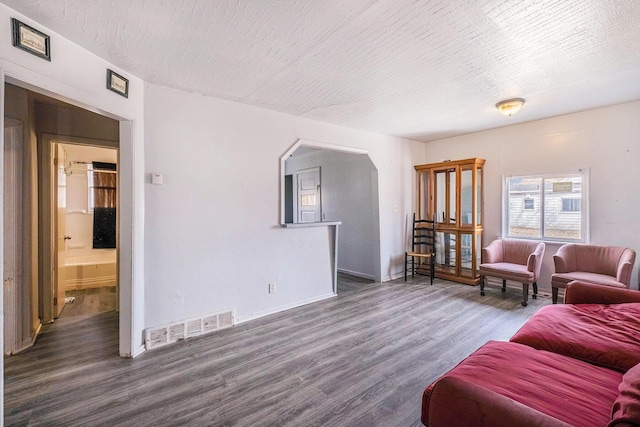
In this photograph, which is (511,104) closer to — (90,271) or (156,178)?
(156,178)

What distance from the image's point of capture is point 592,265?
3.65m

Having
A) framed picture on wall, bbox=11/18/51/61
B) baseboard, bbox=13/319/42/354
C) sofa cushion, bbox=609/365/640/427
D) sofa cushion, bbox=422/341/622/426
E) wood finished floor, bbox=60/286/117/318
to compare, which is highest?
framed picture on wall, bbox=11/18/51/61

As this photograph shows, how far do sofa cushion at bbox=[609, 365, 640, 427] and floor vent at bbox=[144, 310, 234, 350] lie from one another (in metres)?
3.03

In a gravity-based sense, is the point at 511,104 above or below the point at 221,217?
above


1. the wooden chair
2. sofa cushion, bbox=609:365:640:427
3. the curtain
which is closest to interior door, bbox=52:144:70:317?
the curtain

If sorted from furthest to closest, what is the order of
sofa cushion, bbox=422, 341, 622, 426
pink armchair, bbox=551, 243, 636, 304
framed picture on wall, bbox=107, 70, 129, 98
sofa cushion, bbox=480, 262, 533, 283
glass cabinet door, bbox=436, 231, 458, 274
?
1. glass cabinet door, bbox=436, 231, 458, 274
2. sofa cushion, bbox=480, 262, 533, 283
3. pink armchair, bbox=551, 243, 636, 304
4. framed picture on wall, bbox=107, 70, 129, 98
5. sofa cushion, bbox=422, 341, 622, 426

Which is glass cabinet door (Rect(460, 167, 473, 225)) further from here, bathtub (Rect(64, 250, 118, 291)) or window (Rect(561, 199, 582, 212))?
bathtub (Rect(64, 250, 118, 291))

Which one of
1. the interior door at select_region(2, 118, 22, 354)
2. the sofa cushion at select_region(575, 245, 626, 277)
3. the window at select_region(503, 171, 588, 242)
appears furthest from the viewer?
the window at select_region(503, 171, 588, 242)

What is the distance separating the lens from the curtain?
5105 millimetres

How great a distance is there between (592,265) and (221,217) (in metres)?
4.62

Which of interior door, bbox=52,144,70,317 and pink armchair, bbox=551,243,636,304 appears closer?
pink armchair, bbox=551,243,636,304

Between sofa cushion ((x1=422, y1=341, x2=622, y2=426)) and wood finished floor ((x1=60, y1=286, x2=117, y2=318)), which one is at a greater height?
sofa cushion ((x1=422, y1=341, x2=622, y2=426))

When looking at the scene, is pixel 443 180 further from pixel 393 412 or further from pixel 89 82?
pixel 89 82

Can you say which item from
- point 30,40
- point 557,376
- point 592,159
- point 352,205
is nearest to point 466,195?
point 592,159
